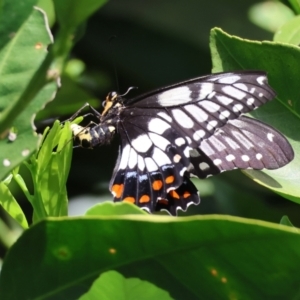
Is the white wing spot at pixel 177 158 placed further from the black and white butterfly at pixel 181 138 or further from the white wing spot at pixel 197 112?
the white wing spot at pixel 197 112

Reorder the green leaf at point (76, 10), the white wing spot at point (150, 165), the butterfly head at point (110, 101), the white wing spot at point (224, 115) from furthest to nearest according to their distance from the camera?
the butterfly head at point (110, 101), the white wing spot at point (150, 165), the white wing spot at point (224, 115), the green leaf at point (76, 10)

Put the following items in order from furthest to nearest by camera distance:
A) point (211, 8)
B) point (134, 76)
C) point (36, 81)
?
point (211, 8), point (134, 76), point (36, 81)

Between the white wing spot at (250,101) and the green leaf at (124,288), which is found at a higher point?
the white wing spot at (250,101)

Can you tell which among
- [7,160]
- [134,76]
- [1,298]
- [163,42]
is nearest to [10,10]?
[7,160]

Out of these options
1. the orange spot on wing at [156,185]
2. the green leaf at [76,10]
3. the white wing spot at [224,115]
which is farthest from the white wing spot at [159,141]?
the green leaf at [76,10]

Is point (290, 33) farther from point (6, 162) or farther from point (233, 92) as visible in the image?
point (6, 162)

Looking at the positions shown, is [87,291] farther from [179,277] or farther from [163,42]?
[163,42]

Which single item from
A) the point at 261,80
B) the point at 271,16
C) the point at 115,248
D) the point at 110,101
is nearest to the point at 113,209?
the point at 115,248

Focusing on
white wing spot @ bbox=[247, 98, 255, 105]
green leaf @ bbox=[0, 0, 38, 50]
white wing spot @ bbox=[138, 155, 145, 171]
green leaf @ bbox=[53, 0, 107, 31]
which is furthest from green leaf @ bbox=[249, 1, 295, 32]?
green leaf @ bbox=[53, 0, 107, 31]
